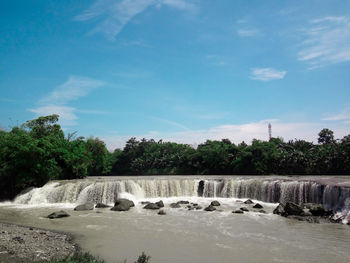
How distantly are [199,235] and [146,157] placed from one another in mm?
51127

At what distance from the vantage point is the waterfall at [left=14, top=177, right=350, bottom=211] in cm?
2028

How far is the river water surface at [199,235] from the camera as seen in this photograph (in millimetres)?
9438

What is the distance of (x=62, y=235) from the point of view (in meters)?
11.8

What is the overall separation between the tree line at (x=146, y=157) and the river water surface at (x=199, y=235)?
A: 785cm

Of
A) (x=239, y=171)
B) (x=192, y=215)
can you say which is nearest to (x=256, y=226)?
(x=192, y=215)

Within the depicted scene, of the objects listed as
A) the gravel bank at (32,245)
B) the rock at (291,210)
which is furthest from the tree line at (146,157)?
the rock at (291,210)

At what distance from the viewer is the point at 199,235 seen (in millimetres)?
12133

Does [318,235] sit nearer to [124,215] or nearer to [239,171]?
[124,215]

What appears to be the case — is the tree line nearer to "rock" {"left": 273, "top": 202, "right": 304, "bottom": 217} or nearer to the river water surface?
the river water surface

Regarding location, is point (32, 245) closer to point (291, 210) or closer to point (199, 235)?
point (199, 235)

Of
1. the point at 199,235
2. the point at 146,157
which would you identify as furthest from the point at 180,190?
the point at 146,157

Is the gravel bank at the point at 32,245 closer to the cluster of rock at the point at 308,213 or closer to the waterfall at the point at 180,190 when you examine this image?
the waterfall at the point at 180,190

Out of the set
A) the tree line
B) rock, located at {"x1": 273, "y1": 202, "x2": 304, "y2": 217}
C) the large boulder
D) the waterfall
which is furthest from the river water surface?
the tree line

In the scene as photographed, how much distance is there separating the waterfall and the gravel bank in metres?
10.6
